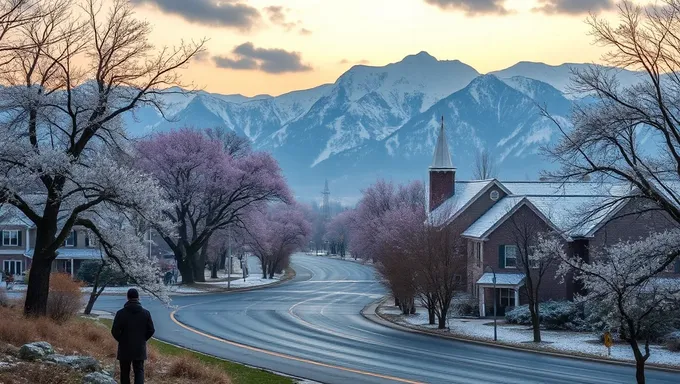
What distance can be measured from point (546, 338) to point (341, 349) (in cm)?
1261

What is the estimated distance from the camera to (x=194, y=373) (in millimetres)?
19109

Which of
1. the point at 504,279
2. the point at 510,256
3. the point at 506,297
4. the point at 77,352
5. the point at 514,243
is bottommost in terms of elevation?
the point at 506,297

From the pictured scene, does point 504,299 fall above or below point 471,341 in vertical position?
above

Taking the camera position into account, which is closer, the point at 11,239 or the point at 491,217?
the point at 491,217

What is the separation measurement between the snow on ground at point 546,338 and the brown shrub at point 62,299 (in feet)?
63.8

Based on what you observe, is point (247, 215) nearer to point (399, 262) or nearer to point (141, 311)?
point (399, 262)

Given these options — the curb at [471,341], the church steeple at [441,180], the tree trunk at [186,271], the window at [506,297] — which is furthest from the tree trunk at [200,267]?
the window at [506,297]

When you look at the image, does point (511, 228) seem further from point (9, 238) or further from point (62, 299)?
point (9, 238)

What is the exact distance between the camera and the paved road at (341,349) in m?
26.4

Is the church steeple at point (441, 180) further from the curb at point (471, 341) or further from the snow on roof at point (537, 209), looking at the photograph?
the curb at point (471, 341)

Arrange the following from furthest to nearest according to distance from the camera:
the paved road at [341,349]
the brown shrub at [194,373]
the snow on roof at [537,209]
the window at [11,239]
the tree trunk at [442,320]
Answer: the window at [11,239], the snow on roof at [537,209], the tree trunk at [442,320], the paved road at [341,349], the brown shrub at [194,373]

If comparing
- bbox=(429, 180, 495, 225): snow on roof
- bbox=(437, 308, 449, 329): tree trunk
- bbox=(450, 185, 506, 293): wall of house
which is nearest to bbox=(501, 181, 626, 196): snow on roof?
bbox=(450, 185, 506, 293): wall of house

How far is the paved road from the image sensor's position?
86.7 feet

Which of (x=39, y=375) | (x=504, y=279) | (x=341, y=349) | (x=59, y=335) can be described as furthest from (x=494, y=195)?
(x=39, y=375)
